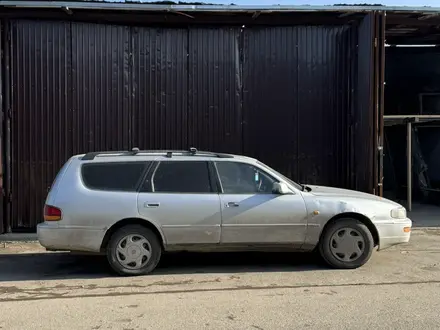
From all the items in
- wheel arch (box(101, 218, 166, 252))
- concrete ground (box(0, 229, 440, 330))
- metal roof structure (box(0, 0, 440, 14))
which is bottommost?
concrete ground (box(0, 229, 440, 330))

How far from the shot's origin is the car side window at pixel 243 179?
7273mm

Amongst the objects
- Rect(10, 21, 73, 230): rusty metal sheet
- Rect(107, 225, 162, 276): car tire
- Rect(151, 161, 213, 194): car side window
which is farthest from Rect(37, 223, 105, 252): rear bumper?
Rect(10, 21, 73, 230): rusty metal sheet

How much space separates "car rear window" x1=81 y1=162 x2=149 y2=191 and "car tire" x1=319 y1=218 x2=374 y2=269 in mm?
2793

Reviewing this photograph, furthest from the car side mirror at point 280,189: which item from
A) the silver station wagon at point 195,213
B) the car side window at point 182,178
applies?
the car side window at point 182,178

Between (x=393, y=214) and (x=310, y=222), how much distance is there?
4.12ft

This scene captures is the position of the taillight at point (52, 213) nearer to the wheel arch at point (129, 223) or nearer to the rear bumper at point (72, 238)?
the rear bumper at point (72, 238)

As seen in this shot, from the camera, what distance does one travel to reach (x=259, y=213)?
7145 millimetres

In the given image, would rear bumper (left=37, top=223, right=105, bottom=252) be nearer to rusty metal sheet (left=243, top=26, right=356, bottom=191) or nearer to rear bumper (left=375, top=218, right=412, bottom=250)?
rear bumper (left=375, top=218, right=412, bottom=250)

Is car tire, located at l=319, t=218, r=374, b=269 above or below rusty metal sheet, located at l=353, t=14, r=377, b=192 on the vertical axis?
below

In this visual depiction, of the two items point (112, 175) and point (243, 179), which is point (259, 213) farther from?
point (112, 175)

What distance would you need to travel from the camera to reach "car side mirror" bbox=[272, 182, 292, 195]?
7234mm

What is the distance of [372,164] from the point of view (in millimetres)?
10828

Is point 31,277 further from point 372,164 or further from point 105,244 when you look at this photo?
point 372,164

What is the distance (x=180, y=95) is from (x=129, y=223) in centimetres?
471
